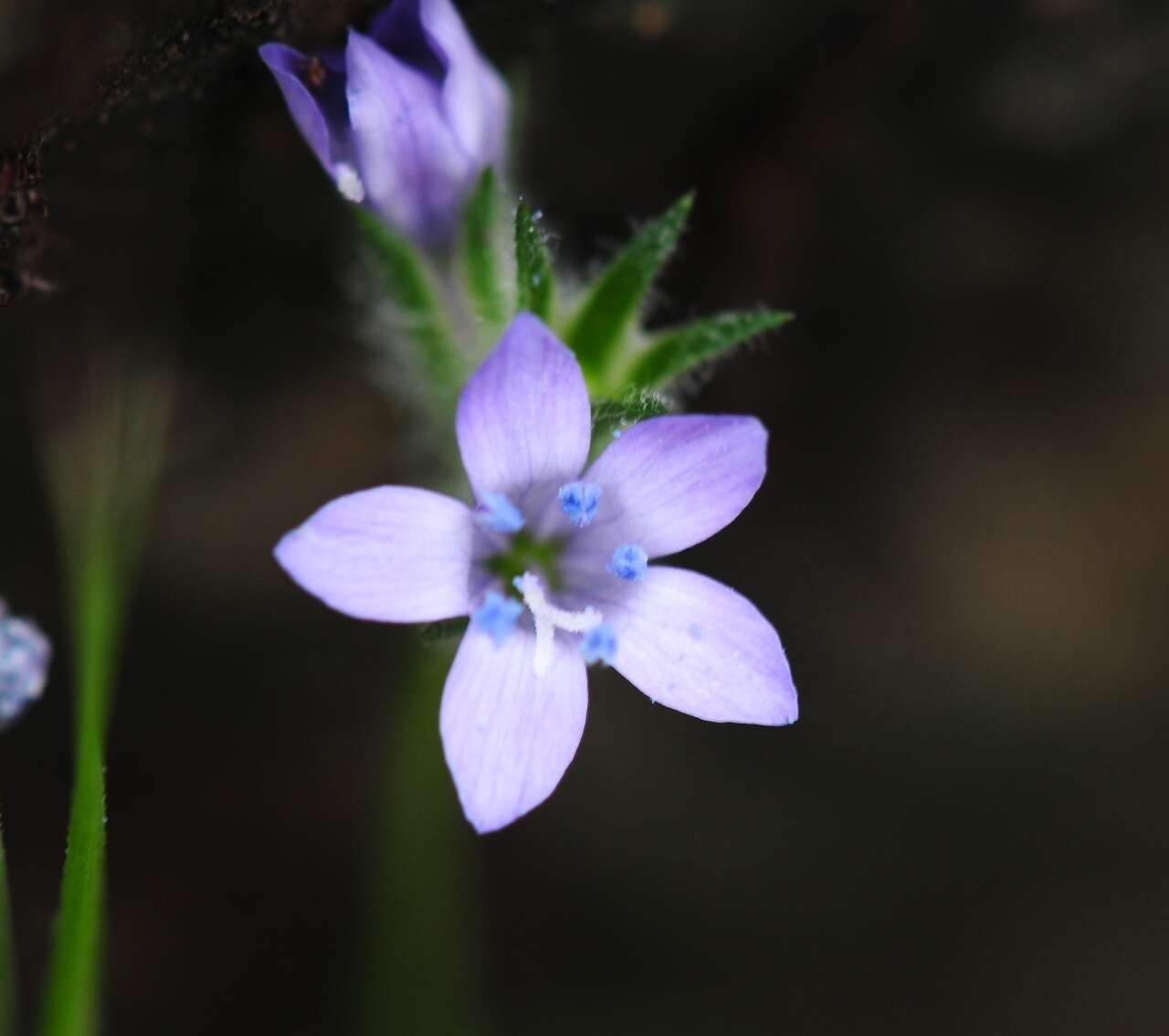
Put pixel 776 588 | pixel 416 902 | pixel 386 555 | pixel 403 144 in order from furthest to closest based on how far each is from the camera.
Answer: pixel 776 588
pixel 416 902
pixel 403 144
pixel 386 555

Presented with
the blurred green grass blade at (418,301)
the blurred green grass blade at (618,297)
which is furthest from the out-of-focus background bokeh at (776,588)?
the blurred green grass blade at (618,297)

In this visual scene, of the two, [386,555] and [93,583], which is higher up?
[93,583]

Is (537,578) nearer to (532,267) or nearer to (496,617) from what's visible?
(496,617)

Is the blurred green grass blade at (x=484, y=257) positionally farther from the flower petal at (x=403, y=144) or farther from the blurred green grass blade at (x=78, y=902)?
the blurred green grass blade at (x=78, y=902)

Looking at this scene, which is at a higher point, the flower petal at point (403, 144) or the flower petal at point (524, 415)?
the flower petal at point (403, 144)

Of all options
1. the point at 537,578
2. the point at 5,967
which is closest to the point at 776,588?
the point at 537,578

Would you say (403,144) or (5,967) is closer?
(5,967)

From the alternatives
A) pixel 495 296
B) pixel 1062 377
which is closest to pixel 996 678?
pixel 1062 377
